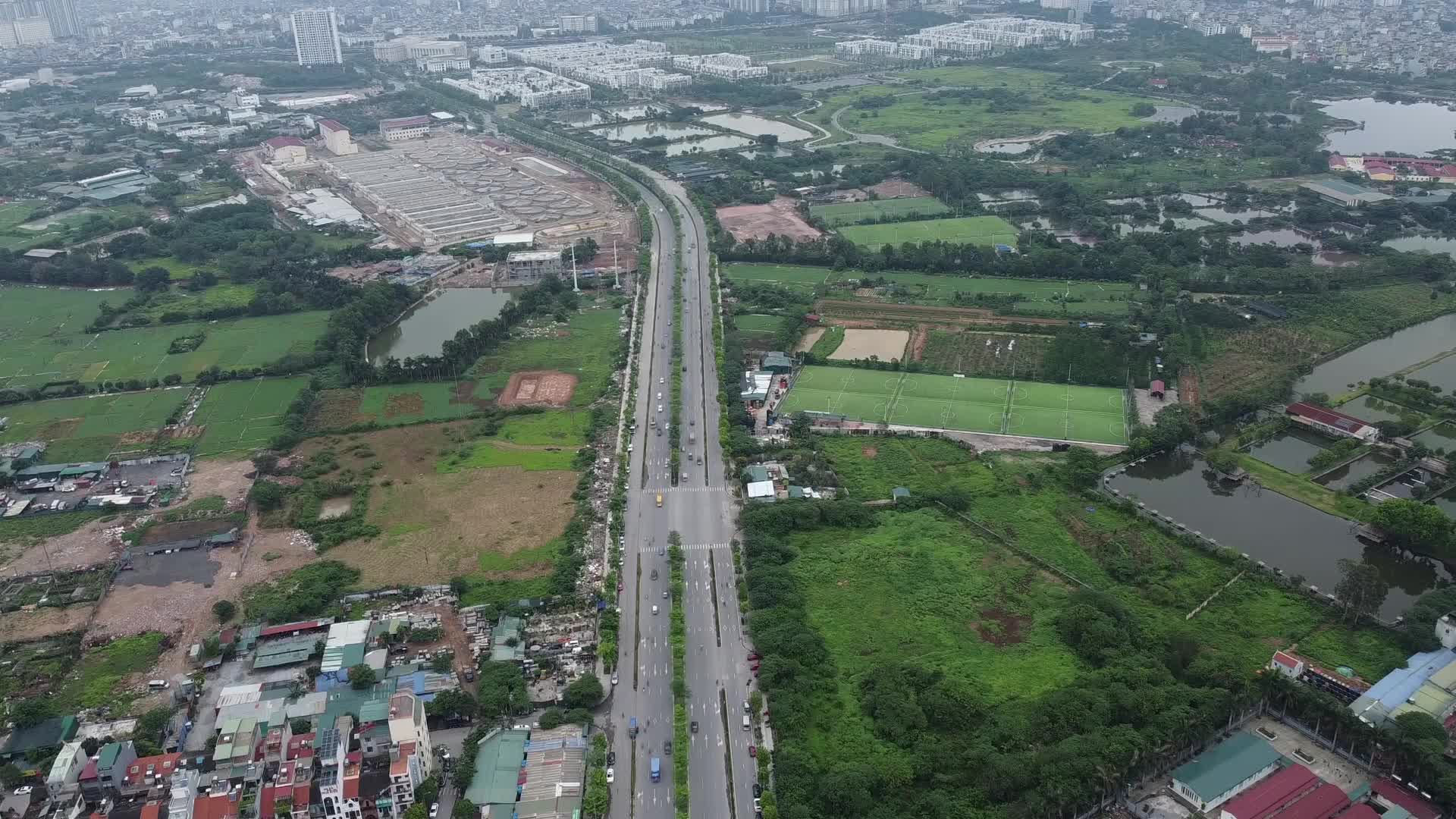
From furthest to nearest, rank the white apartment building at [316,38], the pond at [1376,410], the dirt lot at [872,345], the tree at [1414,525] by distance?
the white apartment building at [316,38] → the dirt lot at [872,345] → the pond at [1376,410] → the tree at [1414,525]

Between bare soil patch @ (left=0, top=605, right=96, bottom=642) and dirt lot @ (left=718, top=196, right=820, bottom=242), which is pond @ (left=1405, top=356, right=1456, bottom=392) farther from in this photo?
bare soil patch @ (left=0, top=605, right=96, bottom=642)

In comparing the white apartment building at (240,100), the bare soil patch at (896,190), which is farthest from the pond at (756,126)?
the white apartment building at (240,100)

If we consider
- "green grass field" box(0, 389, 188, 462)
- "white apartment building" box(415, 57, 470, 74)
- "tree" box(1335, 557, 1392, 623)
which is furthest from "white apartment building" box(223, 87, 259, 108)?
"tree" box(1335, 557, 1392, 623)

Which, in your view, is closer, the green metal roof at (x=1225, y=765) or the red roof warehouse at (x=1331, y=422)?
the green metal roof at (x=1225, y=765)

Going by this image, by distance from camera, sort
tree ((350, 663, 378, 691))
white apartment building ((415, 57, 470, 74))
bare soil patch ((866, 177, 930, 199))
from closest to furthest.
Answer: tree ((350, 663, 378, 691)) → bare soil patch ((866, 177, 930, 199)) → white apartment building ((415, 57, 470, 74))

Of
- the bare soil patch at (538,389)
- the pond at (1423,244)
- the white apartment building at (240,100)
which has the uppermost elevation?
the white apartment building at (240,100)

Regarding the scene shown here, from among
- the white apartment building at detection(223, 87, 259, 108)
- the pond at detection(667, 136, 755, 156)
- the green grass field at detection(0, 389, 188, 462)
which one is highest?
the white apartment building at detection(223, 87, 259, 108)

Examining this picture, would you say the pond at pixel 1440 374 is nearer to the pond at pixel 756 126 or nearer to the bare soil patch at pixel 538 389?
the bare soil patch at pixel 538 389
